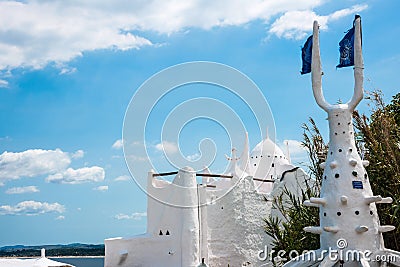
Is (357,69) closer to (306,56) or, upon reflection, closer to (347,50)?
(347,50)

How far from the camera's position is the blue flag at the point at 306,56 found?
849 centimetres

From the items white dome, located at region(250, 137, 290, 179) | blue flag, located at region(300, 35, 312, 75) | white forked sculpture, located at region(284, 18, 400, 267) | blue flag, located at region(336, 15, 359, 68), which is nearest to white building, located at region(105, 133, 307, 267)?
white dome, located at region(250, 137, 290, 179)

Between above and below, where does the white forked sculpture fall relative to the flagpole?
below

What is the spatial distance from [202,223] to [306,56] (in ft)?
28.3

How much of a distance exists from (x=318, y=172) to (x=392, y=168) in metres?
1.85

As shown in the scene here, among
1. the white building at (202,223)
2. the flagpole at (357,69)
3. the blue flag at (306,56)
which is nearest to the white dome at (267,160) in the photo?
the white building at (202,223)

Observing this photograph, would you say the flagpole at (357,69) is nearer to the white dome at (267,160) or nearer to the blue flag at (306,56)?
the blue flag at (306,56)

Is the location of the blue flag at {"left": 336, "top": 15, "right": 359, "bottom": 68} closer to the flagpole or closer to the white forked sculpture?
the flagpole

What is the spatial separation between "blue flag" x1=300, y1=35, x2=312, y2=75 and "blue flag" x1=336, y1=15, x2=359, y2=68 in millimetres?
466

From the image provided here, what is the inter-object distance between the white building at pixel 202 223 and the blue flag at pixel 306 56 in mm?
7038

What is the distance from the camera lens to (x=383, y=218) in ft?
29.5

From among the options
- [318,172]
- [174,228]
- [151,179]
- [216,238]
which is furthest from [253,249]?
[318,172]

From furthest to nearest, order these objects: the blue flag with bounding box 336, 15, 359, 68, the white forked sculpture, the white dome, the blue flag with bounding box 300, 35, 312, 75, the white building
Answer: the white dome
the white building
the blue flag with bounding box 300, 35, 312, 75
the blue flag with bounding box 336, 15, 359, 68
the white forked sculpture

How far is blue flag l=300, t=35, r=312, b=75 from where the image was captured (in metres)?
8.49
